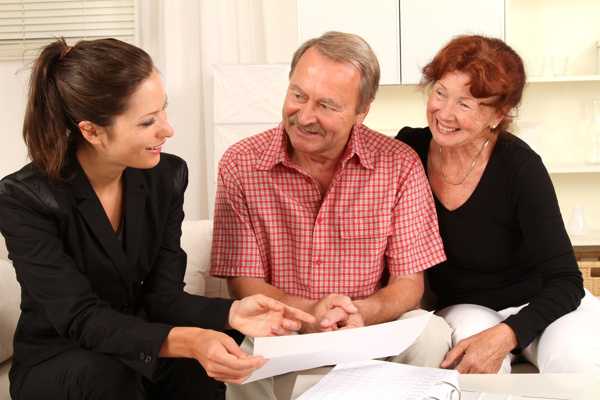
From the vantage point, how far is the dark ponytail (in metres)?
1.25

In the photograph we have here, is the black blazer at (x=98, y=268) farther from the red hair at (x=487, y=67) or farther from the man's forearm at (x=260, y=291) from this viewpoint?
the red hair at (x=487, y=67)

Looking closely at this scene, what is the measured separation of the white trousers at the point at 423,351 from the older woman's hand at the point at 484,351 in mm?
27

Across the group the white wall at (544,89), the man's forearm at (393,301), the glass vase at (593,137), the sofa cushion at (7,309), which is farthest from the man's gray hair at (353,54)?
the glass vase at (593,137)

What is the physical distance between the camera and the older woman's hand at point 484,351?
56.0 inches

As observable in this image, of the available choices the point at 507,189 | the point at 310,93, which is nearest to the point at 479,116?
the point at 507,189

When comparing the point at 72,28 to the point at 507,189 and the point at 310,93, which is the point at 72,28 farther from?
the point at 507,189

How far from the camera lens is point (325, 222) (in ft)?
5.57

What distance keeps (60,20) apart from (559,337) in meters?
3.53

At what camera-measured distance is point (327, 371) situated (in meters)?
1.22

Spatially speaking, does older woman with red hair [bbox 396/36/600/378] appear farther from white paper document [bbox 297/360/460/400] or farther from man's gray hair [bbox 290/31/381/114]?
white paper document [bbox 297/360/460/400]

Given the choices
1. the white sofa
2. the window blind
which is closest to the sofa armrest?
the white sofa

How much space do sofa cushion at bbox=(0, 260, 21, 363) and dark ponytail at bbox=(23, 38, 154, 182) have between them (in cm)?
52

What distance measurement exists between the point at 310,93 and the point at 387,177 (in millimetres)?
318

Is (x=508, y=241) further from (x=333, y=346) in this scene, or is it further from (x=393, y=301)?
(x=333, y=346)
